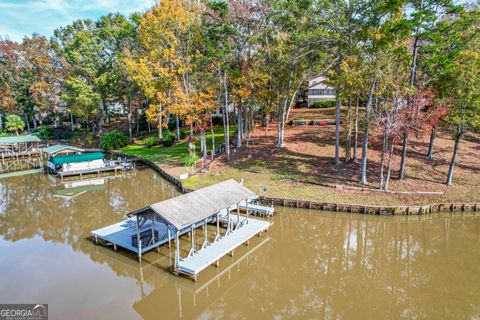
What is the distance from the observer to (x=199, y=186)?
86.9 feet

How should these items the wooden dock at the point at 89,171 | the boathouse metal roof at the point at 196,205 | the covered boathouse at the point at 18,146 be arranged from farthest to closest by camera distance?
1. the covered boathouse at the point at 18,146
2. the wooden dock at the point at 89,171
3. the boathouse metal roof at the point at 196,205

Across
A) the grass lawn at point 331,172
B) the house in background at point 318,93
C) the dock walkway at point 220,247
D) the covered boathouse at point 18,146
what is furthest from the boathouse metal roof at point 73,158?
the house in background at point 318,93

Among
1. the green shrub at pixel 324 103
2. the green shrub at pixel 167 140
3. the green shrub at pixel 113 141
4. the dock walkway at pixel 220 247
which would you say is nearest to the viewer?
the dock walkway at pixel 220 247

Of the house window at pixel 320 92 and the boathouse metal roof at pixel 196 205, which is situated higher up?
the house window at pixel 320 92

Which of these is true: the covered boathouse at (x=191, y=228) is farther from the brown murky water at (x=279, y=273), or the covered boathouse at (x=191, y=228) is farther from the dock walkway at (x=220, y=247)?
the brown murky water at (x=279, y=273)

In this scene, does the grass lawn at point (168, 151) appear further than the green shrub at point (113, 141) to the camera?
No

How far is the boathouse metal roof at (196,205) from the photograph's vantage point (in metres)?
14.1

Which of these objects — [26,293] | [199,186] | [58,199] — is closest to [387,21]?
[199,186]

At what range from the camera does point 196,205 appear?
15562mm

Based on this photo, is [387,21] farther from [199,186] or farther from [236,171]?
[199,186]

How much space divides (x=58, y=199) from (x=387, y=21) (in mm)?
29069

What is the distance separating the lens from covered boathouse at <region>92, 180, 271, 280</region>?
46.7 feet

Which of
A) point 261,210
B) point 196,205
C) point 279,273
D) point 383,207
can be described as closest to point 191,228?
point 196,205

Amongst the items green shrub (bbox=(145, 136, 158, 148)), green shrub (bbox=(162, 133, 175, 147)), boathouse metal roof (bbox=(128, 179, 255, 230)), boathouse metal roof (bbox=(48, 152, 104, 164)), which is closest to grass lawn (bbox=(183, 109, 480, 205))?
boathouse metal roof (bbox=(128, 179, 255, 230))
